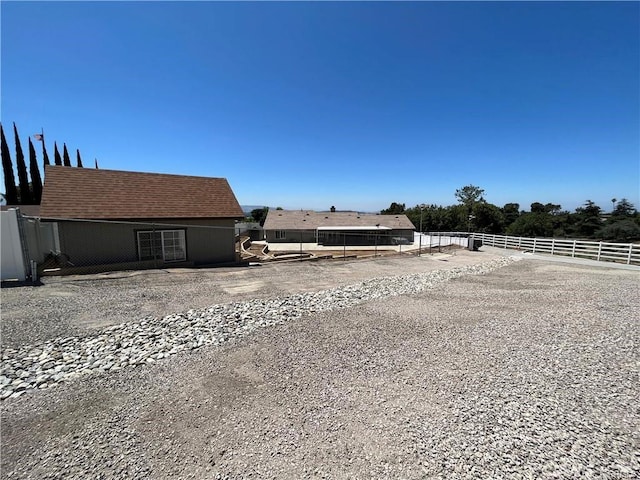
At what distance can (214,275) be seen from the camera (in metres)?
10.7

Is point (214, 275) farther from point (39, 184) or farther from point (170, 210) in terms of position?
point (39, 184)

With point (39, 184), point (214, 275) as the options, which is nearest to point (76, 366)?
point (214, 275)

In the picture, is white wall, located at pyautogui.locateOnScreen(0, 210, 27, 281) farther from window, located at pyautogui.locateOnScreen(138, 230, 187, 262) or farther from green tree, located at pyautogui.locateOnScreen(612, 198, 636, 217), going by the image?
green tree, located at pyautogui.locateOnScreen(612, 198, 636, 217)

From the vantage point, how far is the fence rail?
14.4 meters

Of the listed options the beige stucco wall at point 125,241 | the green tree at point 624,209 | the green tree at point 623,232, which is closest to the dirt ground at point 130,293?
the beige stucco wall at point 125,241

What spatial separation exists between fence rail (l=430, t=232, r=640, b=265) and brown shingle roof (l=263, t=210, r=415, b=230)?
16497mm

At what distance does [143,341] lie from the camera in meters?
4.86

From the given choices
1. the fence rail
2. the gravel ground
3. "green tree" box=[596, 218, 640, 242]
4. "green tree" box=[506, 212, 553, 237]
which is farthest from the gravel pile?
"green tree" box=[506, 212, 553, 237]

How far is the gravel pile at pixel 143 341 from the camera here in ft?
12.8

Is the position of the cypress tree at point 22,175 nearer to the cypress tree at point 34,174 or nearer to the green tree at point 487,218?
the cypress tree at point 34,174

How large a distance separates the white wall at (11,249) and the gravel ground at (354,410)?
7.15 meters

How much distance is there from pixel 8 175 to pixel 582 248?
56.5 meters

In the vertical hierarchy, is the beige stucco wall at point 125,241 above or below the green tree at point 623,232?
above

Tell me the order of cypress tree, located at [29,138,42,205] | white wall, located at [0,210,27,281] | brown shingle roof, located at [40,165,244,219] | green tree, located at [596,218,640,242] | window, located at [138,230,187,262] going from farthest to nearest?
green tree, located at [596,218,640,242] < cypress tree, located at [29,138,42,205] < window, located at [138,230,187,262] < brown shingle roof, located at [40,165,244,219] < white wall, located at [0,210,27,281]
